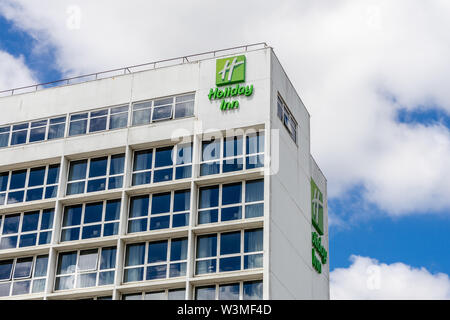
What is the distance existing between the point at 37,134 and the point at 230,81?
43.4 feet

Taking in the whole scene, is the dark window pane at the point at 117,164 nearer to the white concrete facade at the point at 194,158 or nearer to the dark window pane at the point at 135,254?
the white concrete facade at the point at 194,158

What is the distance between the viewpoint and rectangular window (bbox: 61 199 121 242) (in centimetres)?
4616

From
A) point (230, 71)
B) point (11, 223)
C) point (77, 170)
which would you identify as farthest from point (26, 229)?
point (230, 71)

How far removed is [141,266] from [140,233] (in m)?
1.88

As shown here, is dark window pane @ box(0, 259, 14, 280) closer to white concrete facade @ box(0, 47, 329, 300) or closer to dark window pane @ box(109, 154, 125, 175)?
→ white concrete facade @ box(0, 47, 329, 300)

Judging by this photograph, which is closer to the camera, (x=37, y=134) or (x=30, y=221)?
(x=30, y=221)

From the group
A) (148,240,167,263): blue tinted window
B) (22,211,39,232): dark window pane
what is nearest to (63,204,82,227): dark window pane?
(22,211,39,232): dark window pane

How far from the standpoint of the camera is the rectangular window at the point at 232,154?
1743 inches

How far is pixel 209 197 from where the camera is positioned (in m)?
44.6

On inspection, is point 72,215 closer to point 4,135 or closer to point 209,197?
point 4,135

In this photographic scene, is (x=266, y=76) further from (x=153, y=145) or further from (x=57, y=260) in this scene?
(x=57, y=260)

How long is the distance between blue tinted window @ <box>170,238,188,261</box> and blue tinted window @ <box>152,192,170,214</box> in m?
2.06

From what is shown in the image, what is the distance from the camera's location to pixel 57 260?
46688 millimetres

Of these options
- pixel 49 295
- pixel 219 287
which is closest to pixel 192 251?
pixel 219 287
